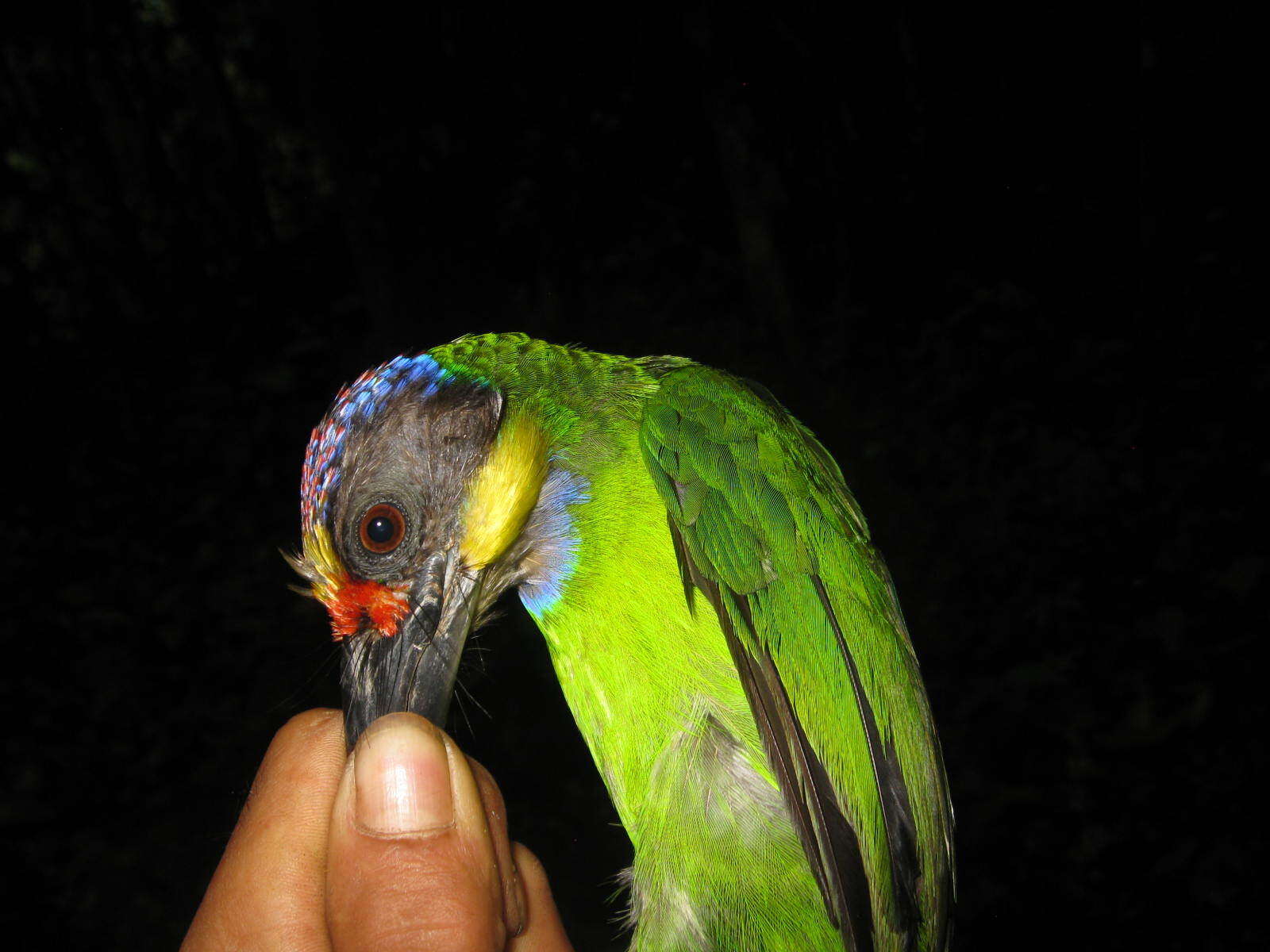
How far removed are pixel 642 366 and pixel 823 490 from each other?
718 millimetres

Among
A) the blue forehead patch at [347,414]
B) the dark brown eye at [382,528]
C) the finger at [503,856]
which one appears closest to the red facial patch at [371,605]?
the dark brown eye at [382,528]

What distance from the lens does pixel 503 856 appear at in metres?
1.94

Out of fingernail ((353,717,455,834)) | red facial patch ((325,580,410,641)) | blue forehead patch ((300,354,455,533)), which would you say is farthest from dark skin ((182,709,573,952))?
Answer: blue forehead patch ((300,354,455,533))

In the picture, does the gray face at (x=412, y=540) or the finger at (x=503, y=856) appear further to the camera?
the gray face at (x=412, y=540)

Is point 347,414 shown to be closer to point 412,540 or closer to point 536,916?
point 412,540

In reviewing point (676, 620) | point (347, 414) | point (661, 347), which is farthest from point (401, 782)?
point (661, 347)

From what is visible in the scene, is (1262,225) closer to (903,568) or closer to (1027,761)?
(903,568)

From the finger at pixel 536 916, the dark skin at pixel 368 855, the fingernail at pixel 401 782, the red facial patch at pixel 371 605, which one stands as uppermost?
the red facial patch at pixel 371 605

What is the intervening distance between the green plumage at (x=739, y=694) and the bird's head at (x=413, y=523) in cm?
21

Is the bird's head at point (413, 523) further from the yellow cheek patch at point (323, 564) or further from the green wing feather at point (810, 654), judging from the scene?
the green wing feather at point (810, 654)

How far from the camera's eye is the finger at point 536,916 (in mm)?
2264

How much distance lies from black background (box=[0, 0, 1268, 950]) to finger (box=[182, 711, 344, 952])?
355 cm

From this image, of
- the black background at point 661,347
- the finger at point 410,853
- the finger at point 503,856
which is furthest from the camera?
the black background at point 661,347

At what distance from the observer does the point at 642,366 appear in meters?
2.53
